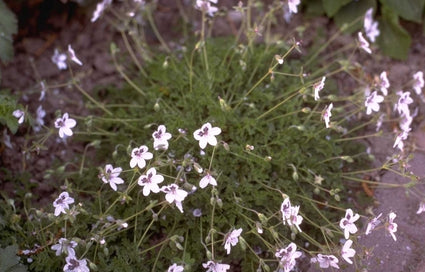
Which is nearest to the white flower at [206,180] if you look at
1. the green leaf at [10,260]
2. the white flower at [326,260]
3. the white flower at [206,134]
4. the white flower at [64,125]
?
the white flower at [206,134]

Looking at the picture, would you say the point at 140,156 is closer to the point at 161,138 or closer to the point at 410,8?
the point at 161,138

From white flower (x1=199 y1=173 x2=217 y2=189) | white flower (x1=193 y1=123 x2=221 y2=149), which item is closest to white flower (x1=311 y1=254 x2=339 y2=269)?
white flower (x1=199 y1=173 x2=217 y2=189)

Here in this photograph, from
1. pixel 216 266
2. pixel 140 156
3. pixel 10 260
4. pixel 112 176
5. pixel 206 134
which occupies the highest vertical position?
pixel 206 134

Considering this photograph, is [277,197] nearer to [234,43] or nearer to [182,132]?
[182,132]

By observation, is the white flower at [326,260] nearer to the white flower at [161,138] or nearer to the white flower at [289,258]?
the white flower at [289,258]

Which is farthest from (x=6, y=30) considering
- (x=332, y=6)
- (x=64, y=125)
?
(x=332, y=6)

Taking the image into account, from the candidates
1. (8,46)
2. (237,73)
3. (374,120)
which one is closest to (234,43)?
(237,73)

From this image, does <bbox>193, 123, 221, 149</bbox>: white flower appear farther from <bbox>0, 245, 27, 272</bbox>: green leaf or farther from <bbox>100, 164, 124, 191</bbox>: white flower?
<bbox>0, 245, 27, 272</bbox>: green leaf
